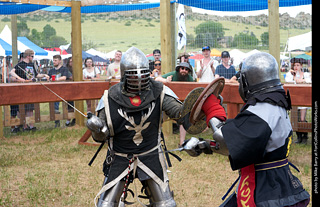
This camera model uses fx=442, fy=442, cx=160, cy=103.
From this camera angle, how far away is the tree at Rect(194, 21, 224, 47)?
8914 mm

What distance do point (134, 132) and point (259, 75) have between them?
1505 millimetres

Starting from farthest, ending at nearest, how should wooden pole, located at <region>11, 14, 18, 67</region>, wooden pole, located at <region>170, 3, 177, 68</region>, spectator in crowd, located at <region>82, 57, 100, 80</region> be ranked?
spectator in crowd, located at <region>82, 57, 100, 80</region>
wooden pole, located at <region>11, 14, 18, 67</region>
wooden pole, located at <region>170, 3, 177, 68</region>

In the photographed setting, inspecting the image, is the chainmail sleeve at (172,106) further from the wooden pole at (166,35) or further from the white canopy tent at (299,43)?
the white canopy tent at (299,43)

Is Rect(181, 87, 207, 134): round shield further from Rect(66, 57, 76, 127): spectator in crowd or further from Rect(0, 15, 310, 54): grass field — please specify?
Rect(66, 57, 76, 127): spectator in crowd

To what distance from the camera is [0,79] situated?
1027cm

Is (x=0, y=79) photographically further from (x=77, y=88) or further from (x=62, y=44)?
(x=77, y=88)

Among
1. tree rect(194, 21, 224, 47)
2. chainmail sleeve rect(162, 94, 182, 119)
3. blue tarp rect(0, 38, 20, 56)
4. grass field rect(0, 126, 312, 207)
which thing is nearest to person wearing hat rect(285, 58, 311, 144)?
grass field rect(0, 126, 312, 207)

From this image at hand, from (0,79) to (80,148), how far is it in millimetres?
3181

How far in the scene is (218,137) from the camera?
308 centimetres

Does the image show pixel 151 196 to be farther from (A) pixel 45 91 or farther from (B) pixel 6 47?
(B) pixel 6 47

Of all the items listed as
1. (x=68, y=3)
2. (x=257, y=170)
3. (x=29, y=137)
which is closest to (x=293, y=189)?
(x=257, y=170)

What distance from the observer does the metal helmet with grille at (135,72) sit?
4168 mm

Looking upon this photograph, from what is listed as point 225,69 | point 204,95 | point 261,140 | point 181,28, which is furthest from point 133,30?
point 261,140

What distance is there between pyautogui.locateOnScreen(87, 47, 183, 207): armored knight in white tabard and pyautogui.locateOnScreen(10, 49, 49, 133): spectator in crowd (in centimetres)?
620
